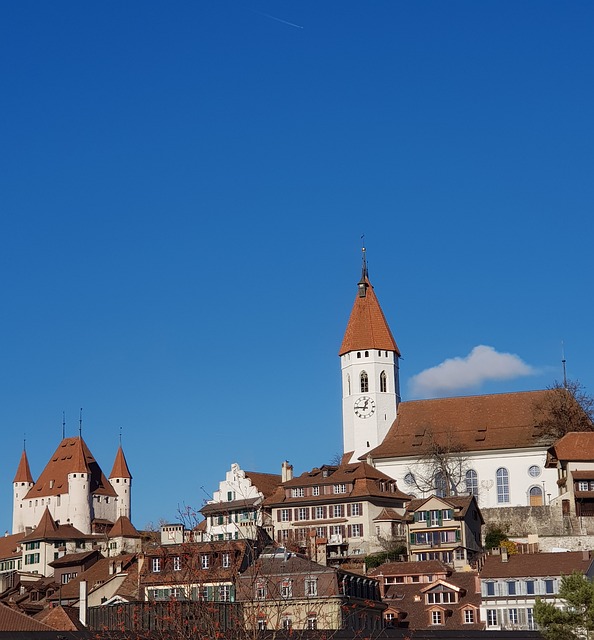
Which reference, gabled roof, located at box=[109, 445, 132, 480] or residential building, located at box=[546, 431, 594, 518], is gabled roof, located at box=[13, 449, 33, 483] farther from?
residential building, located at box=[546, 431, 594, 518]

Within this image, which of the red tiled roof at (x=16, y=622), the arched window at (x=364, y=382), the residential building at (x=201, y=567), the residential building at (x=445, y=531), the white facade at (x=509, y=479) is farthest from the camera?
the arched window at (x=364, y=382)

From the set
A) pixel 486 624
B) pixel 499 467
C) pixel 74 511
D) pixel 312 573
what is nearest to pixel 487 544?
pixel 499 467

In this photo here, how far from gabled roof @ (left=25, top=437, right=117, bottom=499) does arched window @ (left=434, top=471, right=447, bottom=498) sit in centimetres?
5349

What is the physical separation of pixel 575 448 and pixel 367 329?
101 ft

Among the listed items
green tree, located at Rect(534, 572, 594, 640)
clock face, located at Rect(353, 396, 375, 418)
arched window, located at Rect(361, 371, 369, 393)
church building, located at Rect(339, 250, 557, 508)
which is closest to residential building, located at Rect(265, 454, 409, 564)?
church building, located at Rect(339, 250, 557, 508)

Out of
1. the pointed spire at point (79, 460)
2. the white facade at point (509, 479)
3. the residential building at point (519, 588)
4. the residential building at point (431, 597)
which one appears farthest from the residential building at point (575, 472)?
the pointed spire at point (79, 460)

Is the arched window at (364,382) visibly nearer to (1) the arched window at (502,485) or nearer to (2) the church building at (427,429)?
(2) the church building at (427,429)

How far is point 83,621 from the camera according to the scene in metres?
71.4

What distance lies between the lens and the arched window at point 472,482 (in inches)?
4321

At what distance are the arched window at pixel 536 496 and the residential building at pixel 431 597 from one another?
20.7 m

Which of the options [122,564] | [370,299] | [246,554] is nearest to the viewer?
[246,554]

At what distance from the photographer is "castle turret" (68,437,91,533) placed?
14912 centimetres

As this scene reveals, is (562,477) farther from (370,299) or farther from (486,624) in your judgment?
(370,299)

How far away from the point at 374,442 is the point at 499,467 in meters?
13.8
